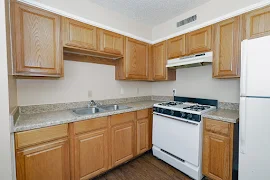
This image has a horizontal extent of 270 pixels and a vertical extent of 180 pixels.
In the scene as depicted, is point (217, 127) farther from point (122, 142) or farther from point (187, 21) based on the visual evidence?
point (187, 21)

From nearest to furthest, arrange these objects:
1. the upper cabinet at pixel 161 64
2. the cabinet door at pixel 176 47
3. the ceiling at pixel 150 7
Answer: the ceiling at pixel 150 7 → the cabinet door at pixel 176 47 → the upper cabinet at pixel 161 64

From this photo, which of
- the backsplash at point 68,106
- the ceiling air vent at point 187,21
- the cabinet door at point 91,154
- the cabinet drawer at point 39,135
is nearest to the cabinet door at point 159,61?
the ceiling air vent at point 187,21

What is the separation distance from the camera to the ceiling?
83.5 inches

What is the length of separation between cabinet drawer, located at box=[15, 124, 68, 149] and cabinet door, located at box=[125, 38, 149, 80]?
138cm

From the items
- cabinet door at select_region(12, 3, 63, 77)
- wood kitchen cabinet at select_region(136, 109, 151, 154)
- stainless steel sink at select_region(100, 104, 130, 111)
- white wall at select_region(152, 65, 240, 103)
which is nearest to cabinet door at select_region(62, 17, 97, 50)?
cabinet door at select_region(12, 3, 63, 77)

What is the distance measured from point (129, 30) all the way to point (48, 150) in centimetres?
245

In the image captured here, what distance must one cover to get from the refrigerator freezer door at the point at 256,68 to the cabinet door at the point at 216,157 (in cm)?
65

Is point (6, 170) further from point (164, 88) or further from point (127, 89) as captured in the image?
point (164, 88)

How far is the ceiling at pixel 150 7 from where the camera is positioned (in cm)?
212

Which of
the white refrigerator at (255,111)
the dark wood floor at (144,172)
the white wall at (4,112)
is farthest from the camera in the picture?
the dark wood floor at (144,172)

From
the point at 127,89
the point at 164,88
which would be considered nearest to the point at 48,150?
the point at 127,89

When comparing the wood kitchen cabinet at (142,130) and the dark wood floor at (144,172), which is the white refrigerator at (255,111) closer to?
the dark wood floor at (144,172)

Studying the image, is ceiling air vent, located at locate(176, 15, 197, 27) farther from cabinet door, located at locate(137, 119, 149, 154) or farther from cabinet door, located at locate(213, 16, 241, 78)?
cabinet door, located at locate(137, 119, 149, 154)

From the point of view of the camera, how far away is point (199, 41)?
203cm
